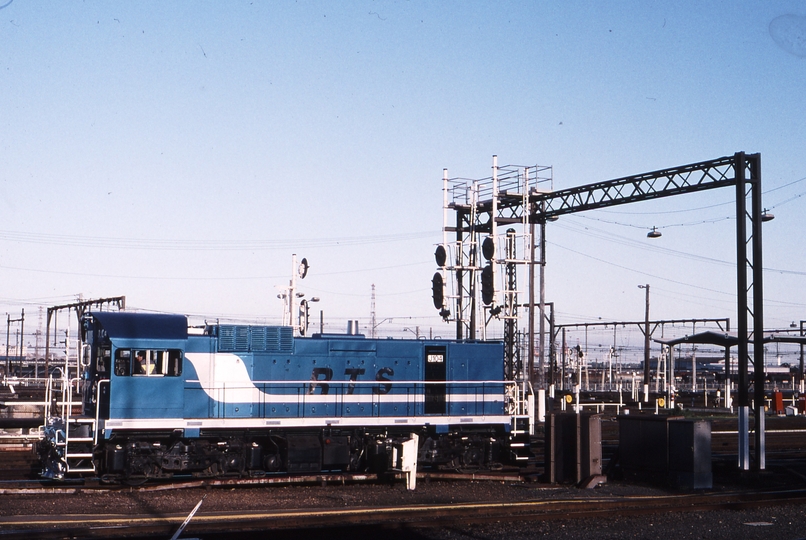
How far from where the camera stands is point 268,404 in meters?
17.6

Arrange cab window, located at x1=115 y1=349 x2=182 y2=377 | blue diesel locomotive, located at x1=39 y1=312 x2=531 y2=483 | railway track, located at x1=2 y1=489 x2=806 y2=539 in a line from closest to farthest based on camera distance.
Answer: railway track, located at x1=2 y1=489 x2=806 y2=539 < blue diesel locomotive, located at x1=39 y1=312 x2=531 y2=483 < cab window, located at x1=115 y1=349 x2=182 y2=377

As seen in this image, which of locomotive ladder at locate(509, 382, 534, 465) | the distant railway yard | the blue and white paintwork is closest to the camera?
the distant railway yard

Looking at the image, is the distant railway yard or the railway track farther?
the distant railway yard

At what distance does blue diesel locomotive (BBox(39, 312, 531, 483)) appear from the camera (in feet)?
52.3

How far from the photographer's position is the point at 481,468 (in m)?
18.8

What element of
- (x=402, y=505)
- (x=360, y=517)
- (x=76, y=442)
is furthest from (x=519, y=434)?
(x=76, y=442)

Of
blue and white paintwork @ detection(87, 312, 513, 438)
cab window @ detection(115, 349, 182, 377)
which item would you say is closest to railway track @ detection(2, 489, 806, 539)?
blue and white paintwork @ detection(87, 312, 513, 438)

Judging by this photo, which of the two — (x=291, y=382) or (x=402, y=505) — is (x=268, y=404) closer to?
(x=291, y=382)

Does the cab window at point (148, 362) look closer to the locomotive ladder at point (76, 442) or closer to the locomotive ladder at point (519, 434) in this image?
the locomotive ladder at point (76, 442)

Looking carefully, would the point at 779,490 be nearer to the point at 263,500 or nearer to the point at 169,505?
the point at 263,500

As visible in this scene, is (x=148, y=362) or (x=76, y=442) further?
(x=148, y=362)

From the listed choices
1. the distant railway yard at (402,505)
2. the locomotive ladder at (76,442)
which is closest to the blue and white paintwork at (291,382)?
the locomotive ladder at (76,442)

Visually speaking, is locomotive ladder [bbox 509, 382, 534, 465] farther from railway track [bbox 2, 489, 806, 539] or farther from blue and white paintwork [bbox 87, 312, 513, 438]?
railway track [bbox 2, 489, 806, 539]

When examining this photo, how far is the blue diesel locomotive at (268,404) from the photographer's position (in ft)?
52.3
